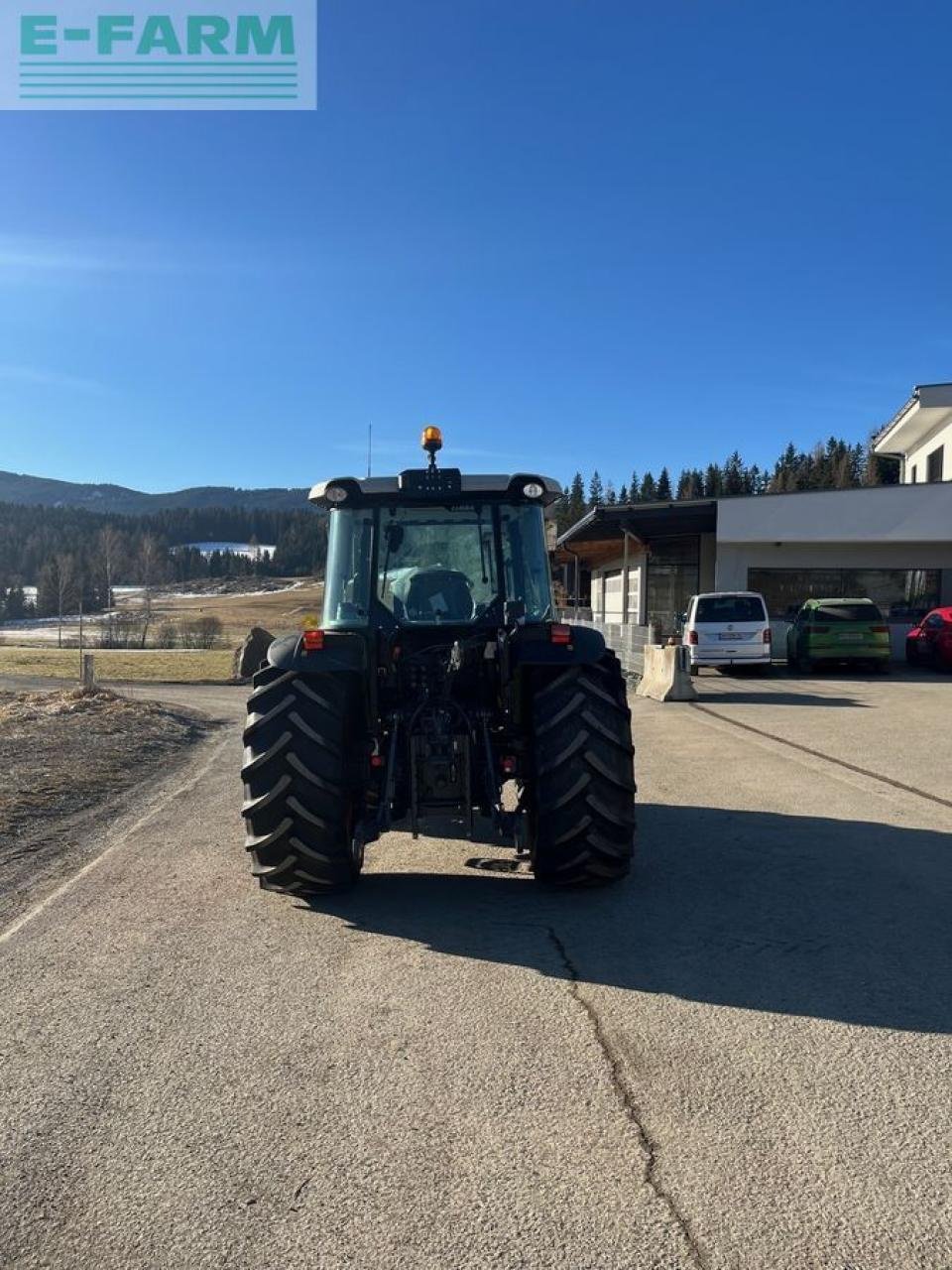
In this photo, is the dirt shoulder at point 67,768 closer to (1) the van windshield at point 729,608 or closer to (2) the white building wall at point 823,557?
(1) the van windshield at point 729,608

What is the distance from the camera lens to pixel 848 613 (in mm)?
21391

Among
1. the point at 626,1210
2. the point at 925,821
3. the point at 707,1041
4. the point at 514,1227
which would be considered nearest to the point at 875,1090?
the point at 707,1041

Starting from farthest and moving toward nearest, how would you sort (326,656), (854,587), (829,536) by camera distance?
(854,587)
(829,536)
(326,656)

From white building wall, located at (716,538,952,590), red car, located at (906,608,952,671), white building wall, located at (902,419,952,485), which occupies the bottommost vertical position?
red car, located at (906,608,952,671)

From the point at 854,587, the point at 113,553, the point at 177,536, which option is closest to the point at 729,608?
the point at 854,587

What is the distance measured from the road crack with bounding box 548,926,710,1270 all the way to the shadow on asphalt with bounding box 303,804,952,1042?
12 cm

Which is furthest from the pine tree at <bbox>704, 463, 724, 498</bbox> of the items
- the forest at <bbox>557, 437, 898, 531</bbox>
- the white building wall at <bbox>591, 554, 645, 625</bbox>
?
the white building wall at <bbox>591, 554, 645, 625</bbox>

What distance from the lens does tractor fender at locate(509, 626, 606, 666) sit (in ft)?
17.9

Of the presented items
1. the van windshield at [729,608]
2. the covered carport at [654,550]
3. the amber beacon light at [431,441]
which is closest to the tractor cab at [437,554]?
the amber beacon light at [431,441]

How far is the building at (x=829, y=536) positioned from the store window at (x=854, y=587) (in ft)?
0.09

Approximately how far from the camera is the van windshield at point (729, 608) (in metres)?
20.8

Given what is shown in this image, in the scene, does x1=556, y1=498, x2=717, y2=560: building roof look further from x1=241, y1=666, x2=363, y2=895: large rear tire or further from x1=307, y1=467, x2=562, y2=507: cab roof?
x1=241, y1=666, x2=363, y2=895: large rear tire

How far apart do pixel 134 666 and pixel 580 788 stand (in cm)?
3213

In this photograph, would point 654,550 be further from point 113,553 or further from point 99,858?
point 113,553
